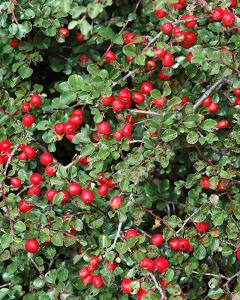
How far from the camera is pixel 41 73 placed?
288 centimetres

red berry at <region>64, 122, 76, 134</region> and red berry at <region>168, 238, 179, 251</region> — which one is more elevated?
red berry at <region>64, 122, 76, 134</region>

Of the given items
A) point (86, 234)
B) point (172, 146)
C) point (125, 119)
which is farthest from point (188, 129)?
point (86, 234)

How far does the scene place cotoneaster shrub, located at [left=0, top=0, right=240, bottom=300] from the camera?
6.71ft

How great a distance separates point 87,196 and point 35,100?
547mm

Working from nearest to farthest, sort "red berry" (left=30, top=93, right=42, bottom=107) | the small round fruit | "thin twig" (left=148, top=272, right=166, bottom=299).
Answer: "thin twig" (left=148, top=272, right=166, bottom=299) < the small round fruit < "red berry" (left=30, top=93, right=42, bottom=107)

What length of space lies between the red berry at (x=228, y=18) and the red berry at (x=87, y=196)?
84 cm

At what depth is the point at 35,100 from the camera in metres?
2.33

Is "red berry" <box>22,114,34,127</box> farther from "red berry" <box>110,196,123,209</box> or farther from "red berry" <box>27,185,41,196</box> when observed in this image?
"red berry" <box>110,196,123,209</box>

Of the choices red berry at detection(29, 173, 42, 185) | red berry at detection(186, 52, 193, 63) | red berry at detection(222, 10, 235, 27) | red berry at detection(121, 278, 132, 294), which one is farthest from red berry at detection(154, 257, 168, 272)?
red berry at detection(222, 10, 235, 27)

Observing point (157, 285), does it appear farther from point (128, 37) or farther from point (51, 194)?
point (128, 37)

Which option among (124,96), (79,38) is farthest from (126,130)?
(79,38)

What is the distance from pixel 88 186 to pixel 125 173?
0.19 m

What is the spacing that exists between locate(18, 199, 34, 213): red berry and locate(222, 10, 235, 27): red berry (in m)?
1.04

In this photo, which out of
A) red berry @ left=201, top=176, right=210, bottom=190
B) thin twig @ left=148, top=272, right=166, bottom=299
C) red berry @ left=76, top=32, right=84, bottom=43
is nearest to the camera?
thin twig @ left=148, top=272, right=166, bottom=299
